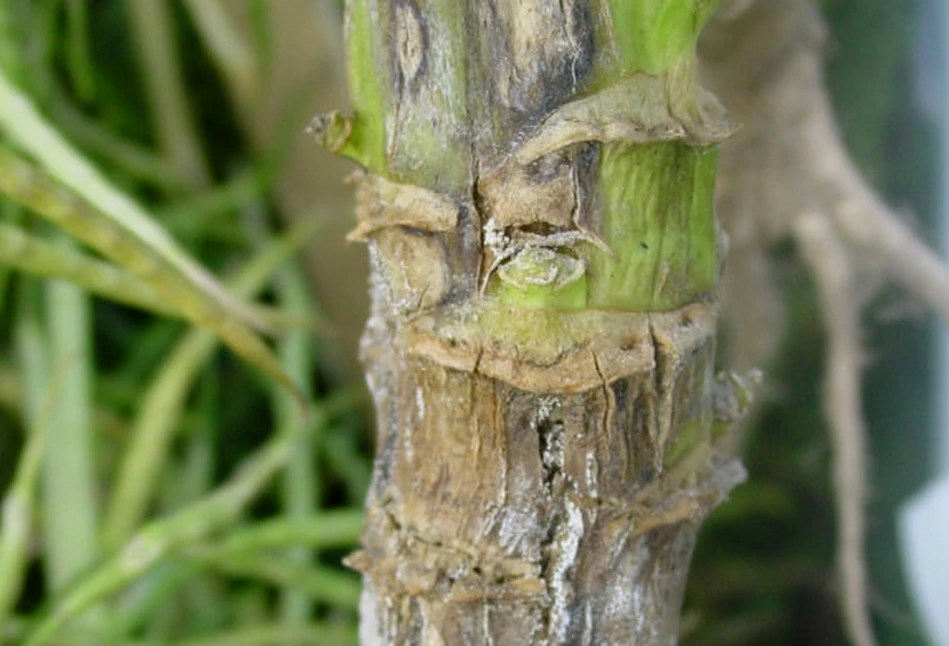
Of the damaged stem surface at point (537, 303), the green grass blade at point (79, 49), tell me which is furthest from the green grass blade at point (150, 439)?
the damaged stem surface at point (537, 303)

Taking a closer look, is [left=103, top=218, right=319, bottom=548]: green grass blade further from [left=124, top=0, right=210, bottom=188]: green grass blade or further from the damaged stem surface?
the damaged stem surface

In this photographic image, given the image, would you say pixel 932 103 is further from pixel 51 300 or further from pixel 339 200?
pixel 51 300

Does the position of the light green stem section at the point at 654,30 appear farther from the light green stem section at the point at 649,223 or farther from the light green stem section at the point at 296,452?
the light green stem section at the point at 296,452

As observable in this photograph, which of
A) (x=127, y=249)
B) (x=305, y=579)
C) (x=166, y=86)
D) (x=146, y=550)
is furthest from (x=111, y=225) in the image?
(x=166, y=86)

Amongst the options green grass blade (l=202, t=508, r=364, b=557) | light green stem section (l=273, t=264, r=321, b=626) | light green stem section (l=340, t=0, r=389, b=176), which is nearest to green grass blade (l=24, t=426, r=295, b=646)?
green grass blade (l=202, t=508, r=364, b=557)

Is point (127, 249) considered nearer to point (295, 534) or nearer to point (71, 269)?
point (71, 269)

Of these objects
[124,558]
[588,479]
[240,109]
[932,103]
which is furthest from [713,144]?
[240,109]
